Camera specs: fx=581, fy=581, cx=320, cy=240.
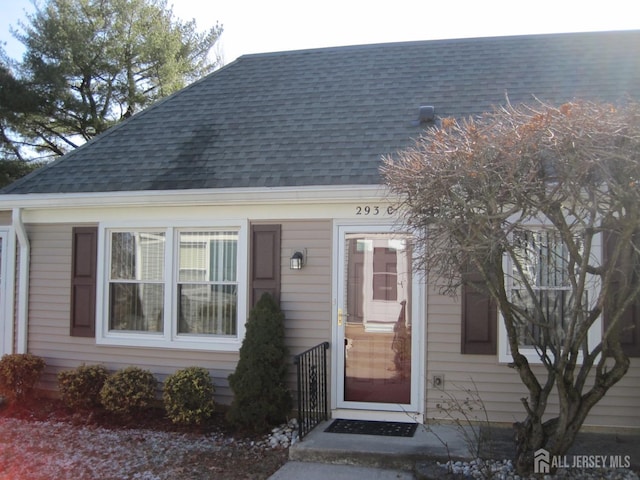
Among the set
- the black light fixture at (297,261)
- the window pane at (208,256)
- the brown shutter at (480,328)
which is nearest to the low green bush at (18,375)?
the window pane at (208,256)

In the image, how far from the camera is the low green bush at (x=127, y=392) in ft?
21.6

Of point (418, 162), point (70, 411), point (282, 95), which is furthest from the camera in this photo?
point (282, 95)

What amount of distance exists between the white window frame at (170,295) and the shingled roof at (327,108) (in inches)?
19.2

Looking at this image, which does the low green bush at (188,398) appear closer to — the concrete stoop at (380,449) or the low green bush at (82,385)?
the low green bush at (82,385)

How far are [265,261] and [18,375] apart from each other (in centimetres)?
341

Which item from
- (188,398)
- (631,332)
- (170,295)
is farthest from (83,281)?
(631,332)

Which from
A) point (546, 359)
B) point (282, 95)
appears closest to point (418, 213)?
point (546, 359)

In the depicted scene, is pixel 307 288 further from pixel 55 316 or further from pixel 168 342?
pixel 55 316

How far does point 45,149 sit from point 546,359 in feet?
57.3

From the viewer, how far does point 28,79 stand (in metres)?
16.5

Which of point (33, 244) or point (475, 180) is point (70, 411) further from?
point (475, 180)

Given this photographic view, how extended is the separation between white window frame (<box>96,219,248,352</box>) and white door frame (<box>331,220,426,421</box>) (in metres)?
1.11

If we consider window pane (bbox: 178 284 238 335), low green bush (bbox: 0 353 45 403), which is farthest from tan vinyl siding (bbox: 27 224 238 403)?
window pane (bbox: 178 284 238 335)

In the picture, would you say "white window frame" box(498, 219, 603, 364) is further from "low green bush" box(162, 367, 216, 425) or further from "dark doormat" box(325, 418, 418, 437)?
"low green bush" box(162, 367, 216, 425)
